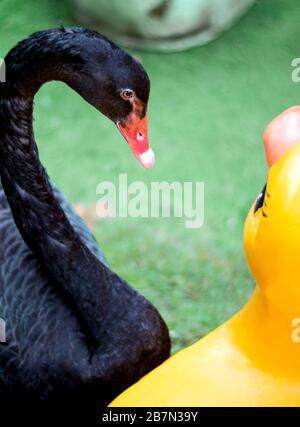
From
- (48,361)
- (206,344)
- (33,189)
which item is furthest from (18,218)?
(206,344)

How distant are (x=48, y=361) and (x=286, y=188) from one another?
2.21 feet

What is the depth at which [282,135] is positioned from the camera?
1.38 metres

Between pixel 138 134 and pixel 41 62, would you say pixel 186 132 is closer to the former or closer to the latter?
pixel 138 134

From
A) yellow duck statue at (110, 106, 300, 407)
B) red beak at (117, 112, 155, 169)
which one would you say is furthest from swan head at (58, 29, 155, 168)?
yellow duck statue at (110, 106, 300, 407)

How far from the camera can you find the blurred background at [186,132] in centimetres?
221

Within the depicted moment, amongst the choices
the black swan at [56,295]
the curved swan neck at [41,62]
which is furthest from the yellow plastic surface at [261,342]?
the curved swan neck at [41,62]

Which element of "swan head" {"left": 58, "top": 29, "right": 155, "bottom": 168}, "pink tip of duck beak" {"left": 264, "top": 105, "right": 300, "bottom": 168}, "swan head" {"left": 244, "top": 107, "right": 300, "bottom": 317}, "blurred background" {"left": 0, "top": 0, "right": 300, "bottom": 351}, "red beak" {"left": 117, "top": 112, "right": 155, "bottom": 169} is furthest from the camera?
"blurred background" {"left": 0, "top": 0, "right": 300, "bottom": 351}

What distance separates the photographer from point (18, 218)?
68.2 inches

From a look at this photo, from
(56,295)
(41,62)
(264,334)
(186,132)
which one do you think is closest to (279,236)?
(264,334)

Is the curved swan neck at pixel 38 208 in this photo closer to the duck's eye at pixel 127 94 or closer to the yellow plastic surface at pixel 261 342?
the duck's eye at pixel 127 94

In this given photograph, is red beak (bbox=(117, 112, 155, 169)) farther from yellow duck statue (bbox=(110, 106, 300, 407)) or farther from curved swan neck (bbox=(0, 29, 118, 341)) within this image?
yellow duck statue (bbox=(110, 106, 300, 407))

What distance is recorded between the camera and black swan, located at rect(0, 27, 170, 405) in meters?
1.63

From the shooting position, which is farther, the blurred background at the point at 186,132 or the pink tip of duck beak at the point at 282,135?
the blurred background at the point at 186,132

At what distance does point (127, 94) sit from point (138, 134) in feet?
0.33
